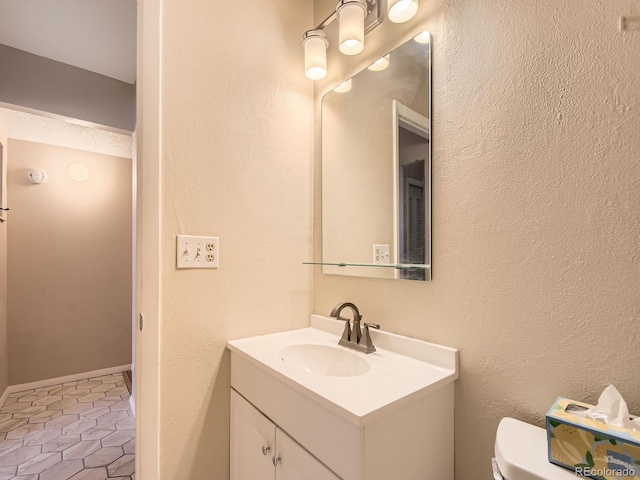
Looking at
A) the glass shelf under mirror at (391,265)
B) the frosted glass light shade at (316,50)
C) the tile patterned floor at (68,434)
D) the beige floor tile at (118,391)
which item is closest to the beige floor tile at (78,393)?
the tile patterned floor at (68,434)

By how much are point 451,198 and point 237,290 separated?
86 cm

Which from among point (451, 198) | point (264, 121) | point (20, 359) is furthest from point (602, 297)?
point (20, 359)

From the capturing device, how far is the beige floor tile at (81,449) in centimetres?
178

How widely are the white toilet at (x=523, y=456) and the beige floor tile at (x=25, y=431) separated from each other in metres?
2.70

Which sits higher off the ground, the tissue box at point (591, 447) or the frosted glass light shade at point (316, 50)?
the frosted glass light shade at point (316, 50)

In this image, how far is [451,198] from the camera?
3.22 ft

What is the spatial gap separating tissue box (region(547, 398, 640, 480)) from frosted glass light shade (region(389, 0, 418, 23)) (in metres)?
1.22

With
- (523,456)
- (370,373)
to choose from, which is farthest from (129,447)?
(523,456)

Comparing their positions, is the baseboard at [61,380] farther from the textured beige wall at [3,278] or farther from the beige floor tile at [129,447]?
the beige floor tile at [129,447]

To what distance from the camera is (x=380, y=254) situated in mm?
1221

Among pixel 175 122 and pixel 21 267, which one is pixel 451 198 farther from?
pixel 21 267

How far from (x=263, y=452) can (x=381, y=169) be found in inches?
42.5

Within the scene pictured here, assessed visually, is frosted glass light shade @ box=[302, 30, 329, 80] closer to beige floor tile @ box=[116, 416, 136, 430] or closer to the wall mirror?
the wall mirror

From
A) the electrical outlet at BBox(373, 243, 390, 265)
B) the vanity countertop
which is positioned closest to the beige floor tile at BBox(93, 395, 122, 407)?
the vanity countertop
